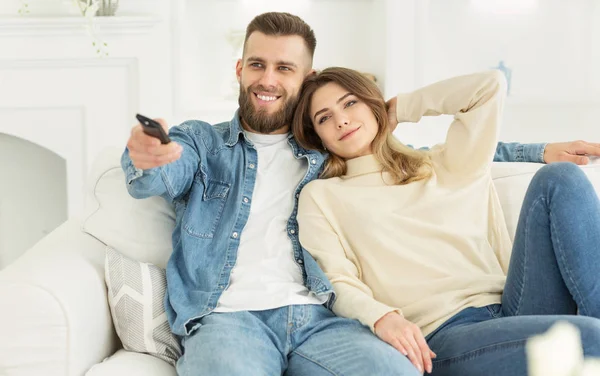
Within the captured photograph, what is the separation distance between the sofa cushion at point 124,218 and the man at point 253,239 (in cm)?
6

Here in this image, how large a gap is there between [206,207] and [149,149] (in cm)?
39

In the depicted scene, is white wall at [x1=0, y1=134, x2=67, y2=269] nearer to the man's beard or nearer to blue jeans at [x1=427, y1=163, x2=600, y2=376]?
the man's beard

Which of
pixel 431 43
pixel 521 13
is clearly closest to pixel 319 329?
pixel 431 43

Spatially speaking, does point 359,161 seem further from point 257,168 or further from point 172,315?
point 172,315

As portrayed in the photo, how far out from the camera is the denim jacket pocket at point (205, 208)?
64.0 inches

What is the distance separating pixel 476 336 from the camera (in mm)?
1397

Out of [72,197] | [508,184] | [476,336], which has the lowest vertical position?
[72,197]

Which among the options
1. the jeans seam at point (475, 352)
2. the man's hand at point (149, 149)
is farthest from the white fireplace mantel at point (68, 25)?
the jeans seam at point (475, 352)

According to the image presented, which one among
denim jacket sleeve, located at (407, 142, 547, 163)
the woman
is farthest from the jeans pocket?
denim jacket sleeve, located at (407, 142, 547, 163)

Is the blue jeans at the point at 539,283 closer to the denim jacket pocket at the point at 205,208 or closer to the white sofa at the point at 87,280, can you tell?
the white sofa at the point at 87,280

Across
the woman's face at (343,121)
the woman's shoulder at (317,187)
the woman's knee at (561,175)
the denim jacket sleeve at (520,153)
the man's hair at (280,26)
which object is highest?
the man's hair at (280,26)

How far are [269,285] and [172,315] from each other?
23 centimetres

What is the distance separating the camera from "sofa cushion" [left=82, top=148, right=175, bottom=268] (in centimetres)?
164

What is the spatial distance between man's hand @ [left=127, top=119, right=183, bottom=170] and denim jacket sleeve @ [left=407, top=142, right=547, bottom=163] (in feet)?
2.70
